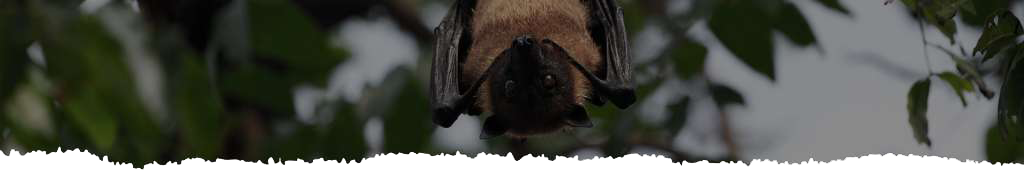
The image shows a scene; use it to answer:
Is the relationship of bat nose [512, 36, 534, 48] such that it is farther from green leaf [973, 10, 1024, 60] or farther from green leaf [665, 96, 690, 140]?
green leaf [665, 96, 690, 140]

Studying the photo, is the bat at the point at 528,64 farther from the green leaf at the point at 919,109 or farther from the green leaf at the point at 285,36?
the green leaf at the point at 285,36

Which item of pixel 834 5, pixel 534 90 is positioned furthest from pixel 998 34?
pixel 834 5

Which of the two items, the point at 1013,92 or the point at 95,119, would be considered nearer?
the point at 1013,92

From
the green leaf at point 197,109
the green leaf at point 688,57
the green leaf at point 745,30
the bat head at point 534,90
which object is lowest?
the bat head at point 534,90

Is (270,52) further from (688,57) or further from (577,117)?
(577,117)

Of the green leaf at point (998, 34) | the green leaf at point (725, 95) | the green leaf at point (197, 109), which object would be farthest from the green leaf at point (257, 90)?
the green leaf at point (998, 34)

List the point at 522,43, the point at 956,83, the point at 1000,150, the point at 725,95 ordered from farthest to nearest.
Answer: the point at 725,95 → the point at 1000,150 → the point at 956,83 → the point at 522,43

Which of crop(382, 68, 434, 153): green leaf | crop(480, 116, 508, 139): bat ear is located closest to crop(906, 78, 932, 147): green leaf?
crop(480, 116, 508, 139): bat ear

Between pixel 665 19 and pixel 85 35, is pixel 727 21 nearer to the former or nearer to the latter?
pixel 665 19

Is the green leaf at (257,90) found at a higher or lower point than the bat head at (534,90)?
higher
